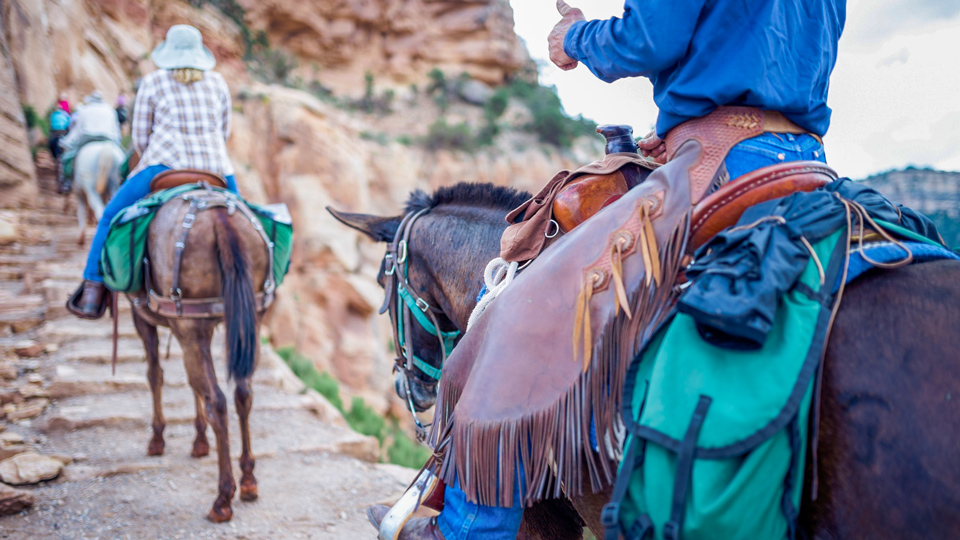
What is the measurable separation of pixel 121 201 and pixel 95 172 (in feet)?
17.6

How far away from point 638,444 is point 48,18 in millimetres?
15342

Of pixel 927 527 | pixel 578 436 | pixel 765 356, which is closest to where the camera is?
pixel 927 527

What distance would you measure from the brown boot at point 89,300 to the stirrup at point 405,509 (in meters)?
3.62

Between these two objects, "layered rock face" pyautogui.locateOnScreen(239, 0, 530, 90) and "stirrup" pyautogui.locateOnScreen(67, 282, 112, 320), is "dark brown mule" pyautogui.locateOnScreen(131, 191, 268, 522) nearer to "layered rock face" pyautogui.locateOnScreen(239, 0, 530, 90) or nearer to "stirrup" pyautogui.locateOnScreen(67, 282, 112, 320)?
"stirrup" pyautogui.locateOnScreen(67, 282, 112, 320)

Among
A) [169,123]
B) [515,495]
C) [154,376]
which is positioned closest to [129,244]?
[169,123]

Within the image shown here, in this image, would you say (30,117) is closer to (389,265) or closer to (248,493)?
(248,493)

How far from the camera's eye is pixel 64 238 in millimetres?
8406

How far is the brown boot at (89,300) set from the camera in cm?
404

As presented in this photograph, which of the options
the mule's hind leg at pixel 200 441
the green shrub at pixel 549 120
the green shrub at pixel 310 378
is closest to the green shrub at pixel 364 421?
the green shrub at pixel 310 378

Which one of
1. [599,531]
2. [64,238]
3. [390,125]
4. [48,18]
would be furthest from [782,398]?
[390,125]

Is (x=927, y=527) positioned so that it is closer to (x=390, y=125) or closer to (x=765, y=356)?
(x=765, y=356)

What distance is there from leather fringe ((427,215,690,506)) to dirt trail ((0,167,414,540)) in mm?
2772

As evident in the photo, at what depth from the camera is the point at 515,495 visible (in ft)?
4.43

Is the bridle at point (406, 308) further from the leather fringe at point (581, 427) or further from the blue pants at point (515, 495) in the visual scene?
the leather fringe at point (581, 427)
